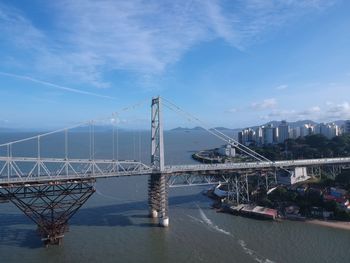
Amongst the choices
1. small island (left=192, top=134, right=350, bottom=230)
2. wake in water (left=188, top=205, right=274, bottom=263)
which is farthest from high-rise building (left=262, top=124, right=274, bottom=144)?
wake in water (left=188, top=205, right=274, bottom=263)

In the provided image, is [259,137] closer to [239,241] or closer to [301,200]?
[301,200]

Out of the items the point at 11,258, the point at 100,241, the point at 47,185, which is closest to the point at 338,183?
the point at 100,241

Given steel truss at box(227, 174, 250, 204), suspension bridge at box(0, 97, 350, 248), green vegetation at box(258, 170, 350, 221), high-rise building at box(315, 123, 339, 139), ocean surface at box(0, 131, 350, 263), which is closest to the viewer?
ocean surface at box(0, 131, 350, 263)

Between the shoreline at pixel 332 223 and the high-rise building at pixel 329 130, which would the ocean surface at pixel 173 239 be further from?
the high-rise building at pixel 329 130

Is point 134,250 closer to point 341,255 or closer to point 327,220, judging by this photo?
point 341,255

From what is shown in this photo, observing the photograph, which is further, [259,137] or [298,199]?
[259,137]

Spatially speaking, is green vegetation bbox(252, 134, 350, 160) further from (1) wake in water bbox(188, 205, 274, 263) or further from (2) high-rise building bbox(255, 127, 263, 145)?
(1) wake in water bbox(188, 205, 274, 263)

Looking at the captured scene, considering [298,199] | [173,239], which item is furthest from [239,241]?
[298,199]
